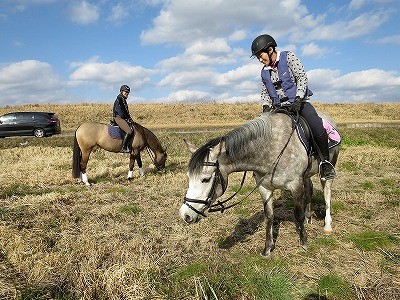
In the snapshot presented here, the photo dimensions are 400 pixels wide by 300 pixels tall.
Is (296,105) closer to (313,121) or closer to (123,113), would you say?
(313,121)

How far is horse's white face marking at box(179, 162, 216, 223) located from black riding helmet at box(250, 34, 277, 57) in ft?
6.94

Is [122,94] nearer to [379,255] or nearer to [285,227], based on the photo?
[285,227]

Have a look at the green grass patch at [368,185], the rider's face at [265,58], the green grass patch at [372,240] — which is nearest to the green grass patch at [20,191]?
the rider's face at [265,58]

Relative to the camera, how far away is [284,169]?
469 cm

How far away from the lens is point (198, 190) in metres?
4.17

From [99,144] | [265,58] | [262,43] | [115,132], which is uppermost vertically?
[262,43]

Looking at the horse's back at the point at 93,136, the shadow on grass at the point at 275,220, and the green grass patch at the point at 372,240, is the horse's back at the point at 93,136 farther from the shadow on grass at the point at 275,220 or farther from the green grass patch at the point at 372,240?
the green grass patch at the point at 372,240

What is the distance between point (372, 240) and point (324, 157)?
5.18 ft

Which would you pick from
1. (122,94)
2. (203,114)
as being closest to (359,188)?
(122,94)

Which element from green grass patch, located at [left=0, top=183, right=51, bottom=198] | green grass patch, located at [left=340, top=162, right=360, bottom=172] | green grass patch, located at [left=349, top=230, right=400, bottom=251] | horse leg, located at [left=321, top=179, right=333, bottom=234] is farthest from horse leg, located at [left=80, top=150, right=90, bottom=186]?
green grass patch, located at [left=340, top=162, right=360, bottom=172]

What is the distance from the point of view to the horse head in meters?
4.13

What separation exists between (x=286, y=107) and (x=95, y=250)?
3798 mm

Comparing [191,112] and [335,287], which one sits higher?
[191,112]

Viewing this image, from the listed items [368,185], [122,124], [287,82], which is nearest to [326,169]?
[287,82]
